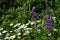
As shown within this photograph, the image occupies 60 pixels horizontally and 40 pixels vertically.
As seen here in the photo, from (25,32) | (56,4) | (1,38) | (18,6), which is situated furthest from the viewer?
(18,6)

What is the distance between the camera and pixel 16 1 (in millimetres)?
5602

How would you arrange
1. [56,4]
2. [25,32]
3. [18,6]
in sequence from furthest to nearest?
[18,6]
[56,4]
[25,32]

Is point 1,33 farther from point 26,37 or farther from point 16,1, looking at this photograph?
point 16,1

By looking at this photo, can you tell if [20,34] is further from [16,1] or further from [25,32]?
[16,1]

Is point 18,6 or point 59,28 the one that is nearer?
point 59,28

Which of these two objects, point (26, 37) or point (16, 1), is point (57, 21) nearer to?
point (26, 37)

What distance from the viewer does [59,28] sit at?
3.95 metres

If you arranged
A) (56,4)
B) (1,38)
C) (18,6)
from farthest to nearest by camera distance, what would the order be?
(18,6)
(56,4)
(1,38)

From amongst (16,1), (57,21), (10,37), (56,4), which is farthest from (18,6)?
(10,37)

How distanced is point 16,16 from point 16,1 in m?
0.63

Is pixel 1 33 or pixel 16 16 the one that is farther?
pixel 16 16

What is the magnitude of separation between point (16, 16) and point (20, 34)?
4.47 feet

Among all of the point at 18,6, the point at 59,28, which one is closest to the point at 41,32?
the point at 59,28

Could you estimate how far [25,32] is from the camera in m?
3.72
